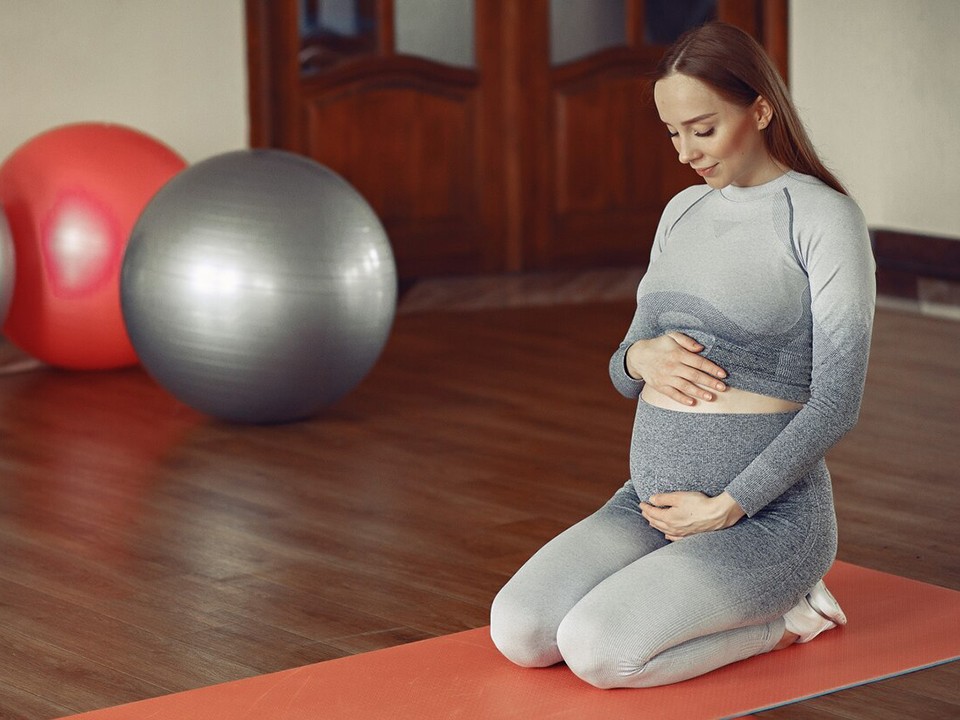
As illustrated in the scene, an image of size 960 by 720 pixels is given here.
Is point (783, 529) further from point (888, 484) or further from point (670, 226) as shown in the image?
point (888, 484)

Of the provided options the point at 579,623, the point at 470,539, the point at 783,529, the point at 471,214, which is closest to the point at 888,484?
the point at 470,539

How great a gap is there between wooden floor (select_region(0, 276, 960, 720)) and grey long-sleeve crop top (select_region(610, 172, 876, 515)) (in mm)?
392

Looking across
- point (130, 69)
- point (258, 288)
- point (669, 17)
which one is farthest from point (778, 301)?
point (669, 17)

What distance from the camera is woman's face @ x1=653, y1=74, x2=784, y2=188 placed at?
2131 millimetres

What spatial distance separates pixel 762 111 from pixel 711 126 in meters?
0.08

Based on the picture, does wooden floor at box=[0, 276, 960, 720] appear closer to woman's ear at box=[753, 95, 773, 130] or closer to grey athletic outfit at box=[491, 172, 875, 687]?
grey athletic outfit at box=[491, 172, 875, 687]

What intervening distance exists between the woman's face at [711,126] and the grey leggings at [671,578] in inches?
14.4

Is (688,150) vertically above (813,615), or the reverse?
(688,150)

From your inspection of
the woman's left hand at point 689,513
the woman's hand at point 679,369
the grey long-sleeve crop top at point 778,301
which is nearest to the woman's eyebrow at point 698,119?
the grey long-sleeve crop top at point 778,301

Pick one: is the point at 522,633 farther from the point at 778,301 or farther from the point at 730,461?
the point at 778,301

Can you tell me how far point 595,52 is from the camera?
20.8 ft

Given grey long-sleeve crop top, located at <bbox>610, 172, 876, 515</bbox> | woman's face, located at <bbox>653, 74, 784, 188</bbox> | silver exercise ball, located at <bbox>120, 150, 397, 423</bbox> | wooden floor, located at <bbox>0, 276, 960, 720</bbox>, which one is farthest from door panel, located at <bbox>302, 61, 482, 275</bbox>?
woman's face, located at <bbox>653, 74, 784, 188</bbox>

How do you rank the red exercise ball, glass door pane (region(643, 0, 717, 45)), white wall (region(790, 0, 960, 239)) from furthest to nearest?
glass door pane (region(643, 0, 717, 45)) → white wall (region(790, 0, 960, 239)) → the red exercise ball

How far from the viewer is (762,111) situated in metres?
2.16
